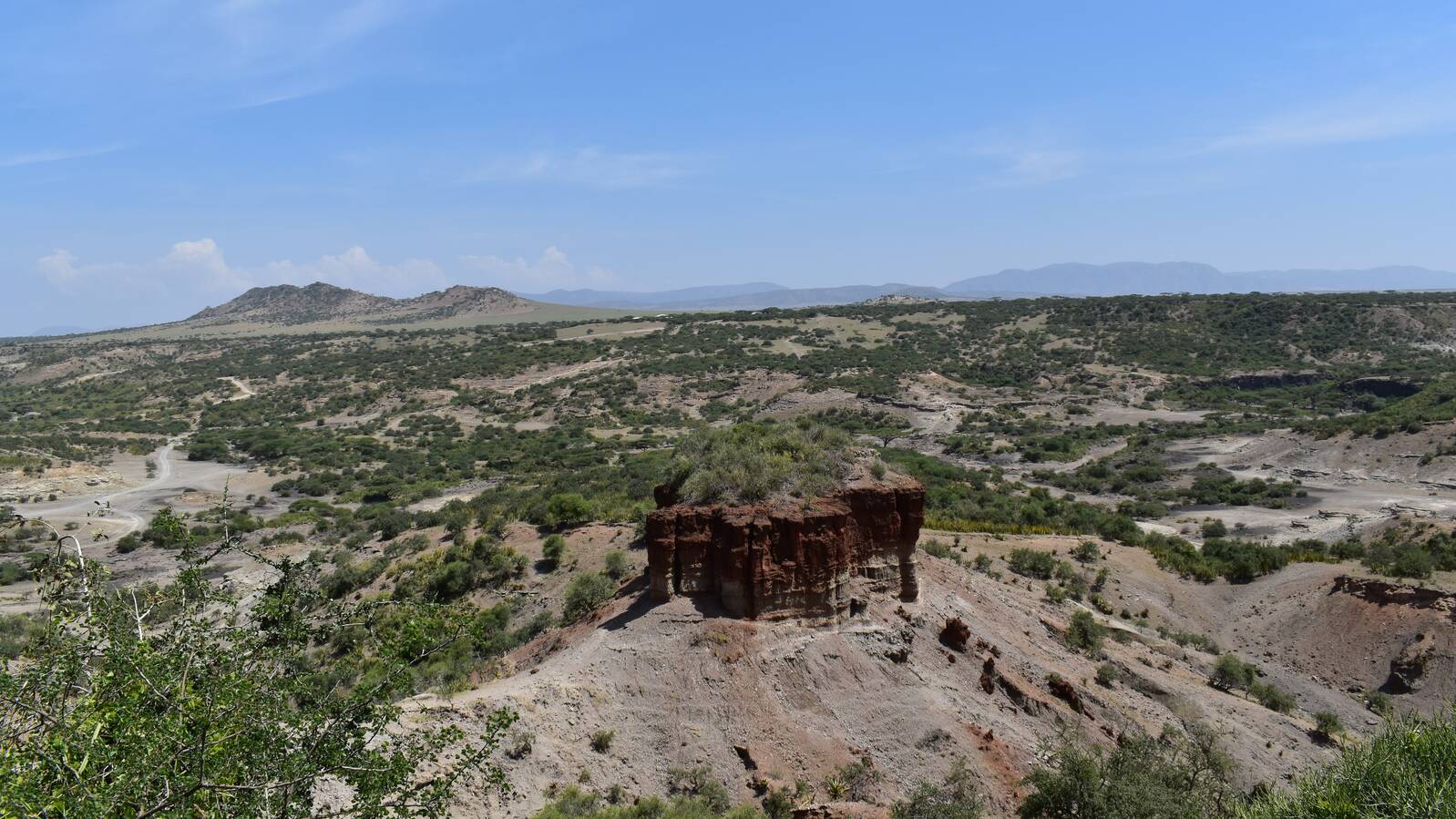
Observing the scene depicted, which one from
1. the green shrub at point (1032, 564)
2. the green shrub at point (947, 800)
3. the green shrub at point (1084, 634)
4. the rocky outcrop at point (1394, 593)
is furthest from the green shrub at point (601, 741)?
the rocky outcrop at point (1394, 593)

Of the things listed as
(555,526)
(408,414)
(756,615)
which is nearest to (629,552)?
(555,526)

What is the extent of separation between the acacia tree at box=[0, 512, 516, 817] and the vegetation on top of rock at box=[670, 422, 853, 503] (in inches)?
339

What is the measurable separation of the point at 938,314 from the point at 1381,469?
75.6 meters

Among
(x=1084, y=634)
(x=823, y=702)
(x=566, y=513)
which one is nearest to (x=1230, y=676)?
(x=1084, y=634)

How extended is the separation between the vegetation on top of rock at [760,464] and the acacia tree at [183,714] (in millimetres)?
8619

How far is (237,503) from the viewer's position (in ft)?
157

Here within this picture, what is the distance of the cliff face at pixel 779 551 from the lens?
16.1m

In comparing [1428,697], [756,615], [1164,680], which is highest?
[756,615]

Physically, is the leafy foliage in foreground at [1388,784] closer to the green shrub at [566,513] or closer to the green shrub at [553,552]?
the green shrub at [553,552]

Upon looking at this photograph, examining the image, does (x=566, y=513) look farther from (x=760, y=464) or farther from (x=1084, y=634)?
(x=1084, y=634)

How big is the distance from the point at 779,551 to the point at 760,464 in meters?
2.26

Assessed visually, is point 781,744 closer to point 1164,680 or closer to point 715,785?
point 715,785

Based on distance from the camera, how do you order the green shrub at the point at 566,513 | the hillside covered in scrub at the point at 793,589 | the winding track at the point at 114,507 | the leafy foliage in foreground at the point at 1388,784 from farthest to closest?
the winding track at the point at 114,507 < the green shrub at the point at 566,513 < the hillside covered in scrub at the point at 793,589 < the leafy foliage in foreground at the point at 1388,784

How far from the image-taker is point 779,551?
16172mm
